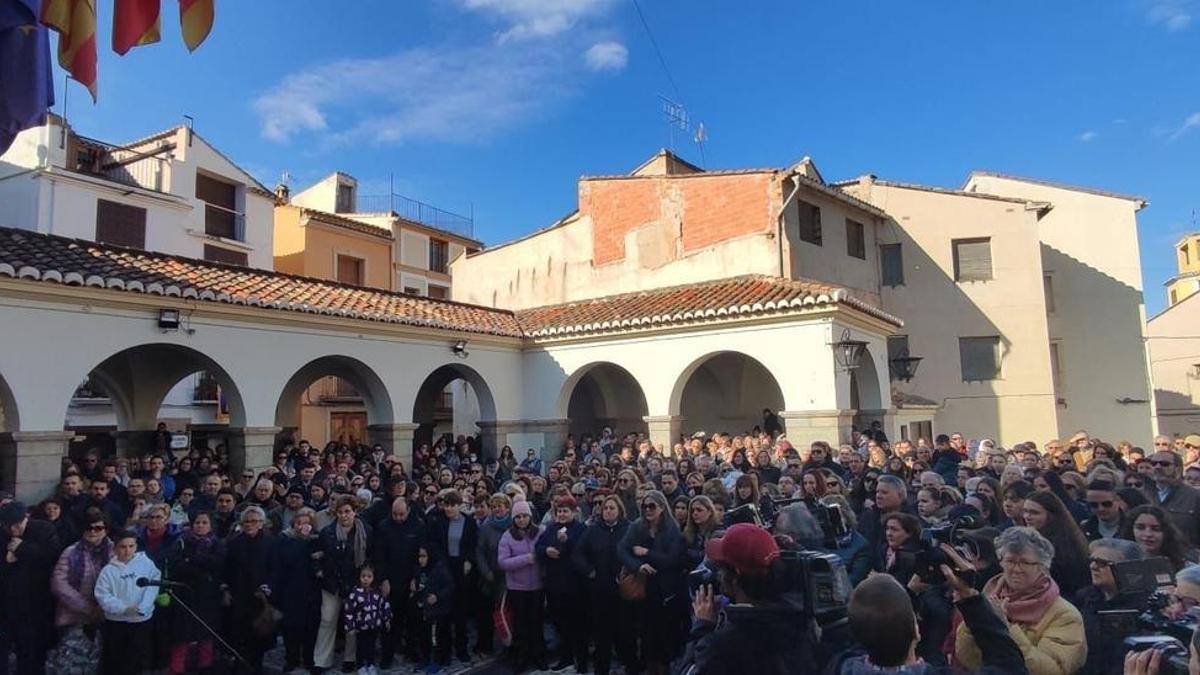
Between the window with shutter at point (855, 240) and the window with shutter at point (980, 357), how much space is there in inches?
140

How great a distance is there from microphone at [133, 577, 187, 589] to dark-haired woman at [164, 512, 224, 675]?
69mm

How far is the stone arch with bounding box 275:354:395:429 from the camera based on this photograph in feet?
40.0

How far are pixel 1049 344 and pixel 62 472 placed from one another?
21.1m

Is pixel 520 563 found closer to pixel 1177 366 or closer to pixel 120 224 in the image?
pixel 120 224

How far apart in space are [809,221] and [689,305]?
499cm

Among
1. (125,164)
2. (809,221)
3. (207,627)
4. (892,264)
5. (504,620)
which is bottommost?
(504,620)

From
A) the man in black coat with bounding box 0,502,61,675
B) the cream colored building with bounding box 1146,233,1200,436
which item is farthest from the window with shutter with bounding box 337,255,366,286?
the cream colored building with bounding box 1146,233,1200,436

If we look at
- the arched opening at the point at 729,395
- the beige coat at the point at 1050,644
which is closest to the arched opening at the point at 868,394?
the arched opening at the point at 729,395

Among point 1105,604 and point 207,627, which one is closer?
point 1105,604

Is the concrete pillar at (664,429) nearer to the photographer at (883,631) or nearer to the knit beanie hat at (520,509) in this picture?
the knit beanie hat at (520,509)

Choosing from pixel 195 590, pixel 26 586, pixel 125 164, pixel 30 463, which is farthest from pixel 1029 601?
pixel 125 164

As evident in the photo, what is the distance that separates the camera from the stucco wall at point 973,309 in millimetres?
18781

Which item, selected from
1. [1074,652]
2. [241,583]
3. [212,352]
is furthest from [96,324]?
[1074,652]

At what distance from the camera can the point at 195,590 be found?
559 cm
